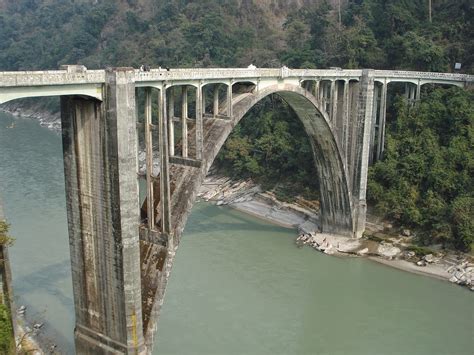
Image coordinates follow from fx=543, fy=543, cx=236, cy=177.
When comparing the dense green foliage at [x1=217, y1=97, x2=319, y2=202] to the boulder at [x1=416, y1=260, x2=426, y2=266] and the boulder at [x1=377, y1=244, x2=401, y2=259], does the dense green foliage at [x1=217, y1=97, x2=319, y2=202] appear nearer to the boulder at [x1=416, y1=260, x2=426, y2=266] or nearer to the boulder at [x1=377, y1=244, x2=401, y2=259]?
the boulder at [x1=377, y1=244, x2=401, y2=259]

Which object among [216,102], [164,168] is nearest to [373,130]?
[216,102]

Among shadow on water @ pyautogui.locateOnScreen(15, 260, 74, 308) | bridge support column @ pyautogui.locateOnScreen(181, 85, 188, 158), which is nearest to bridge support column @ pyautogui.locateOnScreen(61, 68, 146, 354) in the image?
bridge support column @ pyautogui.locateOnScreen(181, 85, 188, 158)

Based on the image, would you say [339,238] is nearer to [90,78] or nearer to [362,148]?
[362,148]

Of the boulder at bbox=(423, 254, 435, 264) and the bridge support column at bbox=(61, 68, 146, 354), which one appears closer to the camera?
the bridge support column at bbox=(61, 68, 146, 354)

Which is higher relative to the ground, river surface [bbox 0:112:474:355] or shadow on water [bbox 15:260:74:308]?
shadow on water [bbox 15:260:74:308]

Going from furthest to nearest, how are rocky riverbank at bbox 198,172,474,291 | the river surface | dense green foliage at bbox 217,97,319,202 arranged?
dense green foliage at bbox 217,97,319,202, rocky riverbank at bbox 198,172,474,291, the river surface

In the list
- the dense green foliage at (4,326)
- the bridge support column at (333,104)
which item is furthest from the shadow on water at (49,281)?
the bridge support column at (333,104)

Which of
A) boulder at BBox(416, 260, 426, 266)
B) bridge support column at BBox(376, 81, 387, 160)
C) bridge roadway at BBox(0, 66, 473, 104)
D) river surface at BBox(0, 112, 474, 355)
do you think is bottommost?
river surface at BBox(0, 112, 474, 355)

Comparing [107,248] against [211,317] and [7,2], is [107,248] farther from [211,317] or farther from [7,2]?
[7,2]
